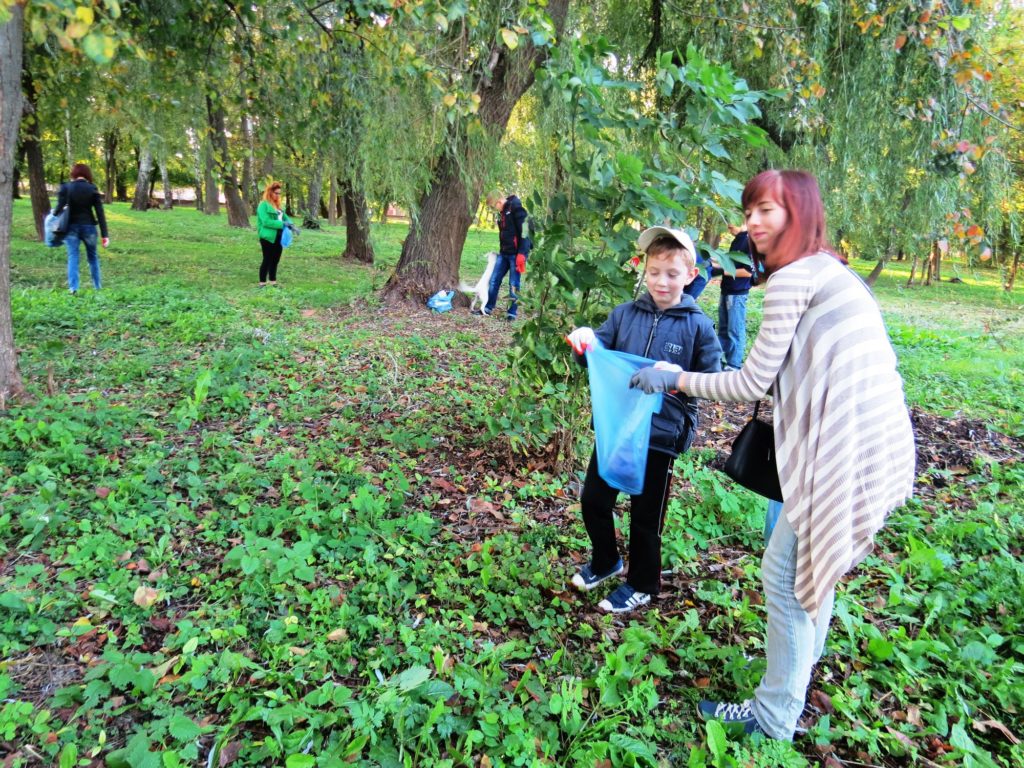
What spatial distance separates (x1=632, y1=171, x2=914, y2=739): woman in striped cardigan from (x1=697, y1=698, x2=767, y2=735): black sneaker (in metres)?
0.23

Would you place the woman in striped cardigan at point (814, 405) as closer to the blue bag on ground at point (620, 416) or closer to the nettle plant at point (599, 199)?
the blue bag on ground at point (620, 416)

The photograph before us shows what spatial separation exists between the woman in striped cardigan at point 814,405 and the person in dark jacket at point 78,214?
900 cm

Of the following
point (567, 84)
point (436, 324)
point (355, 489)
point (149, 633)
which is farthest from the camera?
point (436, 324)

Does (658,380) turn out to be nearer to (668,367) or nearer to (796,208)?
(668,367)

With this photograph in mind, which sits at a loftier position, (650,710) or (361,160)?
(361,160)

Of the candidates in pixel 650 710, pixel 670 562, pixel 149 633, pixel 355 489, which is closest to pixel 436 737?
pixel 650 710

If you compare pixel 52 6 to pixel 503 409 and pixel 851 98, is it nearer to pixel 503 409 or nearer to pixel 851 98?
pixel 503 409

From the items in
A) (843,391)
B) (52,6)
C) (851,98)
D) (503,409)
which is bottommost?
(503,409)

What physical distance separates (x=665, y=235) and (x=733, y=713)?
5.97ft

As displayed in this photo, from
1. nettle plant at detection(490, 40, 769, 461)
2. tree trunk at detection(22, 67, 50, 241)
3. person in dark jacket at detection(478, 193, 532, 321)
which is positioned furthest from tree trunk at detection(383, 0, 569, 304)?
tree trunk at detection(22, 67, 50, 241)

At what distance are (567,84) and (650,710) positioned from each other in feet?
8.72

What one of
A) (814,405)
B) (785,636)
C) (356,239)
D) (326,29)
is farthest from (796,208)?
(356,239)

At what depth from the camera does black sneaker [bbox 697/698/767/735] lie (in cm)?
207

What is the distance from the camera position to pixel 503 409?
4078 mm
